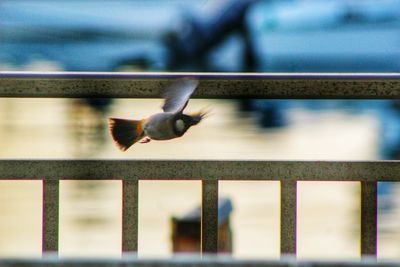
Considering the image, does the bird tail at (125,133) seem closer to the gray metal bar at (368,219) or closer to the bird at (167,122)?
the bird at (167,122)

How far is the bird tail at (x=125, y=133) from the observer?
5.49 feet

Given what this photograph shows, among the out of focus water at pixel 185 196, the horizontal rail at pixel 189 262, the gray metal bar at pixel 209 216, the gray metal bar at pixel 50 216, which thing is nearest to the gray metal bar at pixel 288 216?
the gray metal bar at pixel 209 216

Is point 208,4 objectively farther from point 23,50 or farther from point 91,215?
point 91,215

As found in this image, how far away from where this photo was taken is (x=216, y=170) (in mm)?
1729

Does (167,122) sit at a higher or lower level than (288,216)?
higher

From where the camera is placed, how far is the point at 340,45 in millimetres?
24984

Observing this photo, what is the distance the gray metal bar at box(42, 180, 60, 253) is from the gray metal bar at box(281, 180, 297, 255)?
412 mm

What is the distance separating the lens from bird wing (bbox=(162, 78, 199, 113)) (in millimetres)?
1622

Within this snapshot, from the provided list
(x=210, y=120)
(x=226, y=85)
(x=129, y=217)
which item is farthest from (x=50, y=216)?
(x=210, y=120)

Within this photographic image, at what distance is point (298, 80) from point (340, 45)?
2367 cm

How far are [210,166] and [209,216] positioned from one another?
92mm

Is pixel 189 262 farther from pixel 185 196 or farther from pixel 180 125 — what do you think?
pixel 185 196

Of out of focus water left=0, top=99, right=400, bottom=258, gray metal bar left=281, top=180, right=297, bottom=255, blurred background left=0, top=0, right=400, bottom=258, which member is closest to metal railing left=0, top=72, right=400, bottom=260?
gray metal bar left=281, top=180, right=297, bottom=255

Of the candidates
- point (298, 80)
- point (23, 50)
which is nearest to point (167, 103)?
point (298, 80)
